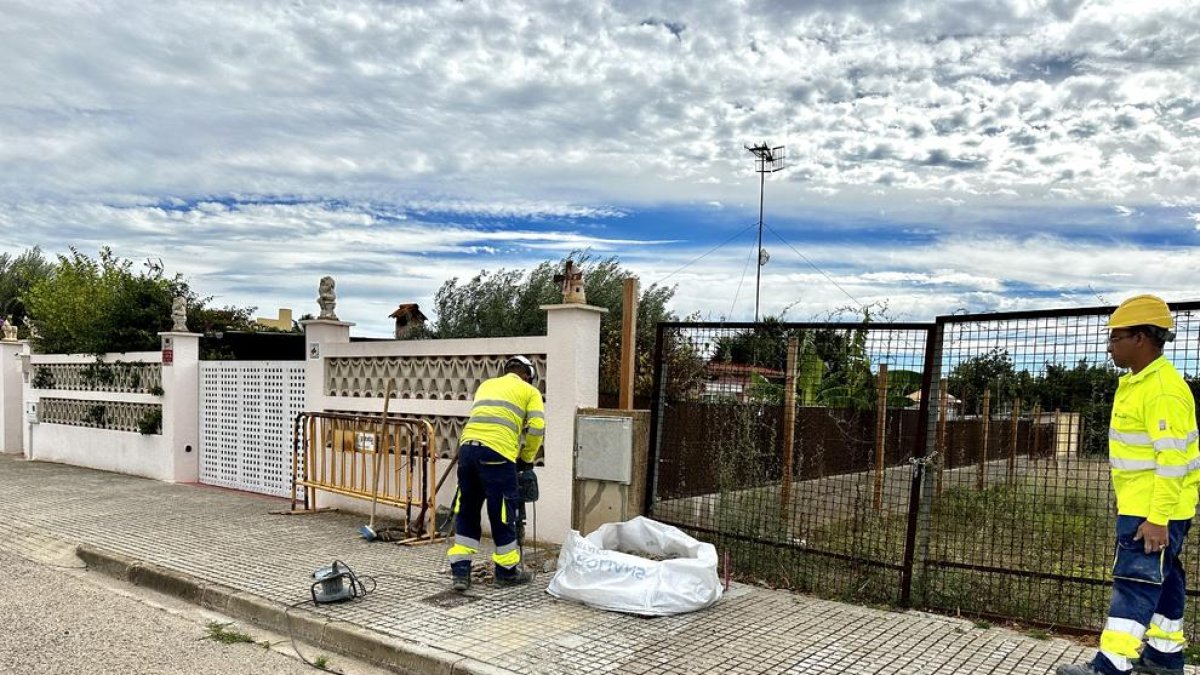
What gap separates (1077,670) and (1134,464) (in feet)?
3.61

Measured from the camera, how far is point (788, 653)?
16.2ft

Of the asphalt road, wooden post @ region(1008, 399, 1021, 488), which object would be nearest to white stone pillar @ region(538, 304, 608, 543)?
the asphalt road

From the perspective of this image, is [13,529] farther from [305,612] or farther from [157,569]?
[305,612]

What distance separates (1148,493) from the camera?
13.7ft

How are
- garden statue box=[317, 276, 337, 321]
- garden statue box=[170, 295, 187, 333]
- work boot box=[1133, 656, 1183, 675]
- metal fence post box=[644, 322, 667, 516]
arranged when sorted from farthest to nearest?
garden statue box=[170, 295, 187, 333]
garden statue box=[317, 276, 337, 321]
metal fence post box=[644, 322, 667, 516]
work boot box=[1133, 656, 1183, 675]

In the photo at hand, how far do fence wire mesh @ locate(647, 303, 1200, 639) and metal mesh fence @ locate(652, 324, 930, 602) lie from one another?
16 millimetres

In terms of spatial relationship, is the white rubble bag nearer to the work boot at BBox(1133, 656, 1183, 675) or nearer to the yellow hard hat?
the work boot at BBox(1133, 656, 1183, 675)

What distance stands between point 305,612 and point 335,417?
3.70 meters

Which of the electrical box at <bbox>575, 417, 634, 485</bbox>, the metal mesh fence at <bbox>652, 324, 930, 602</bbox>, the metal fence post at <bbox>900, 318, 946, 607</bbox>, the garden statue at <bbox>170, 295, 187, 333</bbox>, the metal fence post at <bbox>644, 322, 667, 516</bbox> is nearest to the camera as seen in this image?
the metal fence post at <bbox>900, 318, 946, 607</bbox>

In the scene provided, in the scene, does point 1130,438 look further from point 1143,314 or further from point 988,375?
point 988,375

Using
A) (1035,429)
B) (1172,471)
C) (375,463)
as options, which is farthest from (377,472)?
(1172,471)

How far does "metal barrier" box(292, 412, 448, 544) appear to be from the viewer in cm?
802

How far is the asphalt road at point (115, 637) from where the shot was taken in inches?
194

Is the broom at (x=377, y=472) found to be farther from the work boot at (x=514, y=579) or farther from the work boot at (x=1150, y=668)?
the work boot at (x=1150, y=668)
